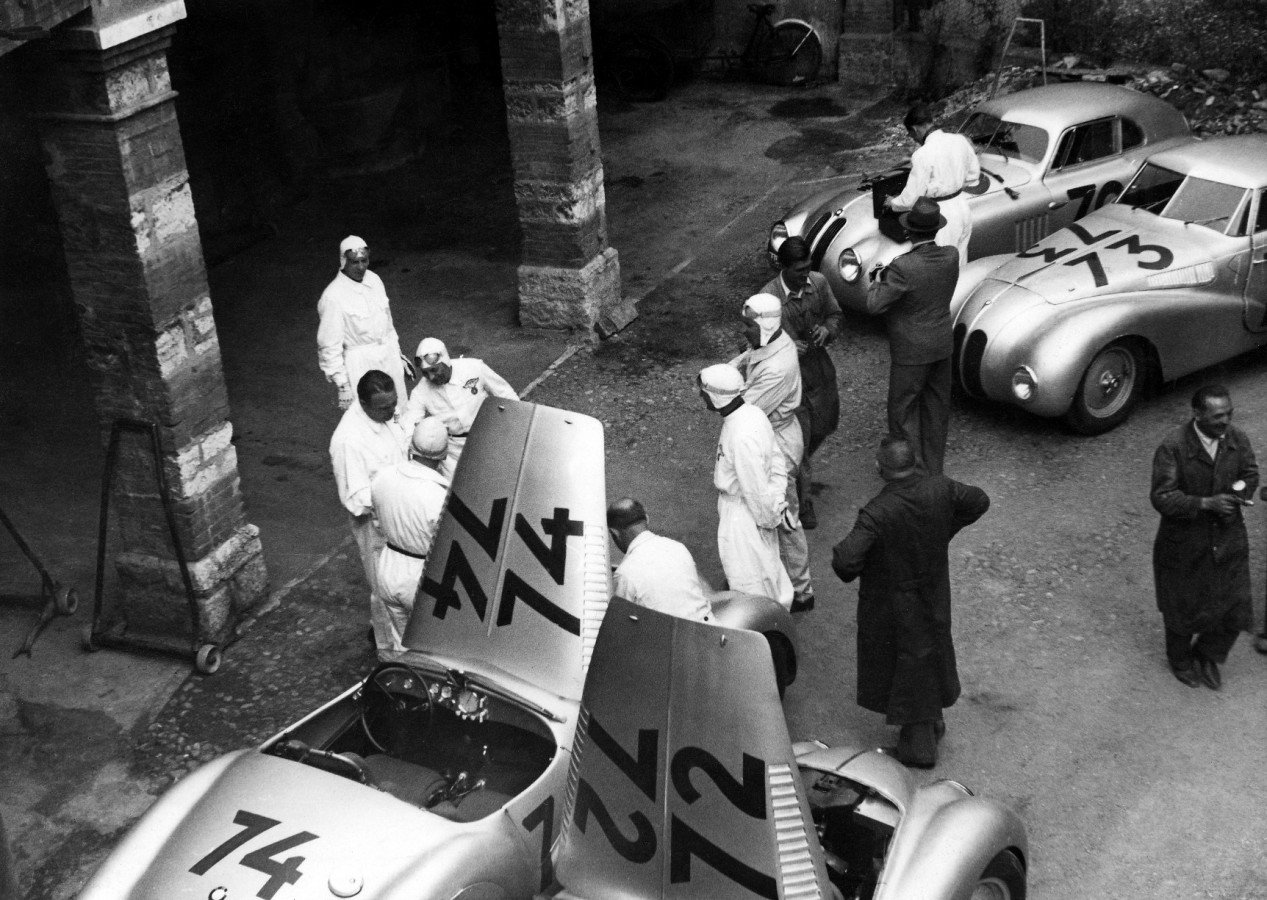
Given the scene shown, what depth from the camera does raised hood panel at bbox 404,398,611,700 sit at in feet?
18.8

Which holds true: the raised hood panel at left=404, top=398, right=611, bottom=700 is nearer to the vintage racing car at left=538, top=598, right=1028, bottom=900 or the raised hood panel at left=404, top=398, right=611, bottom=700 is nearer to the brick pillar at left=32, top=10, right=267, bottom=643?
the vintage racing car at left=538, top=598, right=1028, bottom=900

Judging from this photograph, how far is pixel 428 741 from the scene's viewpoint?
5582 mm

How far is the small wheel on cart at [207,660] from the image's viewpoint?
774 centimetres

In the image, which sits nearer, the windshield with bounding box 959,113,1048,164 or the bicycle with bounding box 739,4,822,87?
the windshield with bounding box 959,113,1048,164

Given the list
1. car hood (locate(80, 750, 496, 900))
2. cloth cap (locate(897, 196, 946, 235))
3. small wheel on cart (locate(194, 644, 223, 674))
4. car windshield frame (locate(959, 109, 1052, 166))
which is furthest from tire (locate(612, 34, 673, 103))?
car hood (locate(80, 750, 496, 900))

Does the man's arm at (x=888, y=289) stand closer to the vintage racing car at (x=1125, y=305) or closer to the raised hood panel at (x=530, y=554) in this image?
the vintage racing car at (x=1125, y=305)

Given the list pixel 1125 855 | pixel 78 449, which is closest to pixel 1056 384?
pixel 1125 855

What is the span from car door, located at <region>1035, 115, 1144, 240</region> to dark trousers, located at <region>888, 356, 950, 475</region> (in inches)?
129

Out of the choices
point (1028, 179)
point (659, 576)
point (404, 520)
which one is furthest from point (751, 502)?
point (1028, 179)

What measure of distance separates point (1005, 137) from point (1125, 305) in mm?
2797

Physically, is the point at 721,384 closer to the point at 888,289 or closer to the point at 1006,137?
the point at 888,289

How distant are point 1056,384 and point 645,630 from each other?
5.34 m

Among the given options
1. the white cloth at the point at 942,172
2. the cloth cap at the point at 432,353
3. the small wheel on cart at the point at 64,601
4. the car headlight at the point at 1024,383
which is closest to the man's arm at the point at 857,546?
the cloth cap at the point at 432,353

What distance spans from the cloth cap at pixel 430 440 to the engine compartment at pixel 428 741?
1398 millimetres
